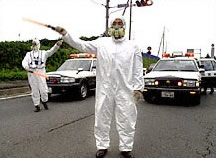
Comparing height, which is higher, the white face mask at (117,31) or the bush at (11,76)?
the white face mask at (117,31)

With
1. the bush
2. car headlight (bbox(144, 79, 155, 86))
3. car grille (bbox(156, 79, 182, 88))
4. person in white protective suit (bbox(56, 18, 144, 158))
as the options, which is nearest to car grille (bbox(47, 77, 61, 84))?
car headlight (bbox(144, 79, 155, 86))

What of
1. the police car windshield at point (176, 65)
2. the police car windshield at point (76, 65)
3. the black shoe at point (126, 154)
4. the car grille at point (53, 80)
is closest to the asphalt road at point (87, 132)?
the black shoe at point (126, 154)

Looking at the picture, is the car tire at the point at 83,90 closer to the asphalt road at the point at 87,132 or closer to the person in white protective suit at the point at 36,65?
the asphalt road at the point at 87,132

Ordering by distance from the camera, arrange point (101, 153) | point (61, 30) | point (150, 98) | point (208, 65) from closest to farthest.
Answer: point (61, 30) → point (101, 153) → point (150, 98) → point (208, 65)

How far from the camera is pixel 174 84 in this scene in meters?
8.74

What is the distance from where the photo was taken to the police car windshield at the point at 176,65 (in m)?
9.84

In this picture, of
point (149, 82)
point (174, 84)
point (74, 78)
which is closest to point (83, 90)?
point (74, 78)

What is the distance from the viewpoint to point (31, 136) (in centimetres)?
519

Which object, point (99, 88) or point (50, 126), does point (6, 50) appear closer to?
point (50, 126)

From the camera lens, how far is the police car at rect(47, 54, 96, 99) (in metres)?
9.79

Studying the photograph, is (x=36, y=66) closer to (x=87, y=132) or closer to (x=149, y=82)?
(x=87, y=132)

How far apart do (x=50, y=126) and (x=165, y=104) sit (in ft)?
14.6

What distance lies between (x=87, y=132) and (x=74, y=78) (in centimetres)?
453

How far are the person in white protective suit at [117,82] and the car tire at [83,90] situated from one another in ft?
19.9
